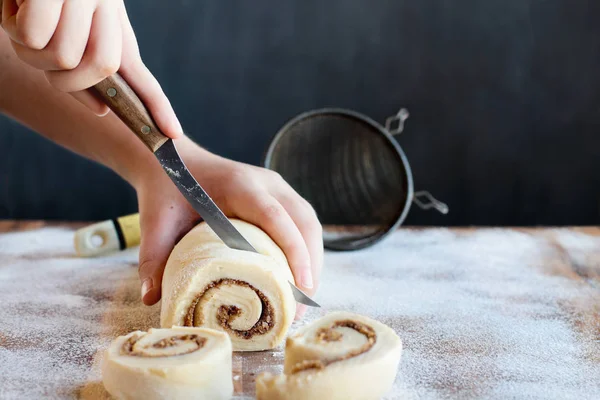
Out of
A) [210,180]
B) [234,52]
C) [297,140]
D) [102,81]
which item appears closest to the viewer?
[102,81]

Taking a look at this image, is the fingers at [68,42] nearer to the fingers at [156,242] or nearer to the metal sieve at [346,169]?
the fingers at [156,242]

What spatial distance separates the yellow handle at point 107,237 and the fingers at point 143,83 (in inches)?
25.4

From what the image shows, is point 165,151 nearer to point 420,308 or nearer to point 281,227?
point 281,227

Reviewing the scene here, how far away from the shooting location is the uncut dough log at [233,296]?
114 centimetres

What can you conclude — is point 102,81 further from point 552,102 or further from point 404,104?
point 552,102

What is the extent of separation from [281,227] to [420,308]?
359 millimetres

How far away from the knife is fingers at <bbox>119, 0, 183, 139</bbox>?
0.01 meters

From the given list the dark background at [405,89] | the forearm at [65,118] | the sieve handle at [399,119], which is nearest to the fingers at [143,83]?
the forearm at [65,118]

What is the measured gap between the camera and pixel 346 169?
2275mm

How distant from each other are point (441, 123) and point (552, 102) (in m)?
0.40

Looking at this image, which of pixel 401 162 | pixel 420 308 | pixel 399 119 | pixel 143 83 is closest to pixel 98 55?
pixel 143 83

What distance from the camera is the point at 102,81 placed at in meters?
1.10

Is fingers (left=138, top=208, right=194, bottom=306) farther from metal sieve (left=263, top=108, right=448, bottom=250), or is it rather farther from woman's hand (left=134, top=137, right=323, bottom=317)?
metal sieve (left=263, top=108, right=448, bottom=250)

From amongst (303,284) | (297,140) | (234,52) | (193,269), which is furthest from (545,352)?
(234,52)
